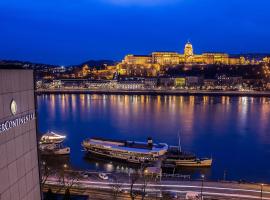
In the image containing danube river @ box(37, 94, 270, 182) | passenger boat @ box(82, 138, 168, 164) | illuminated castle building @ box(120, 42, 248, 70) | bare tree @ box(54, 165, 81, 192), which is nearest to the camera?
bare tree @ box(54, 165, 81, 192)

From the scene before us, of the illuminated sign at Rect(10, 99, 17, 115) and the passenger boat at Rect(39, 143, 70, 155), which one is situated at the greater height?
the illuminated sign at Rect(10, 99, 17, 115)

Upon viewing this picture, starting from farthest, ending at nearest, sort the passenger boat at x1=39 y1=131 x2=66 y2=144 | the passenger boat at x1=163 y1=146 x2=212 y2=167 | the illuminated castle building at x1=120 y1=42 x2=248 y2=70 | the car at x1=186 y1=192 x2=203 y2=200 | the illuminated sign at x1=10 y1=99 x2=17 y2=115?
the illuminated castle building at x1=120 y1=42 x2=248 y2=70 → the passenger boat at x1=39 y1=131 x2=66 y2=144 → the passenger boat at x1=163 y1=146 x2=212 y2=167 → the car at x1=186 y1=192 x2=203 y2=200 → the illuminated sign at x1=10 y1=99 x2=17 y2=115

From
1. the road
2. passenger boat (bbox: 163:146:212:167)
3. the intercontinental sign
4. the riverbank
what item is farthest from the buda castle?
the intercontinental sign

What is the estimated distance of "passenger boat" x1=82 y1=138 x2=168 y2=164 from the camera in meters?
11.2

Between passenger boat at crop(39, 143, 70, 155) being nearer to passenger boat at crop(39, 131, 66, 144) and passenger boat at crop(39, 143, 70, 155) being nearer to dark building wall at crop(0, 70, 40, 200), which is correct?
passenger boat at crop(39, 131, 66, 144)

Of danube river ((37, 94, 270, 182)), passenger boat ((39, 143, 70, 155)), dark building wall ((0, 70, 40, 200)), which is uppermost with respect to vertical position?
dark building wall ((0, 70, 40, 200))

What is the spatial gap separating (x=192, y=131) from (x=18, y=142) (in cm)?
1313

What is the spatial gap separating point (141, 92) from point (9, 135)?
34923 millimetres

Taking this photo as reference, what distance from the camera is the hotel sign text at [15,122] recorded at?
11.5ft

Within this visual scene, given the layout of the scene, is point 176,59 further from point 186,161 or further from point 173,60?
point 186,161

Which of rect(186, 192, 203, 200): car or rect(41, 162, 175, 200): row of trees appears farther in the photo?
rect(41, 162, 175, 200): row of trees

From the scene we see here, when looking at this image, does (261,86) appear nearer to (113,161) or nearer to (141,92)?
(141,92)

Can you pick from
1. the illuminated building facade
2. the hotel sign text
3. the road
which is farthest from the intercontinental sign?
the illuminated building facade

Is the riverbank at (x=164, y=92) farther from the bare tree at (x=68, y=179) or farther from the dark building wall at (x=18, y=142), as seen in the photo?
the dark building wall at (x=18, y=142)
